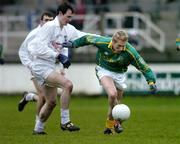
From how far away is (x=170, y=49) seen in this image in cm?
3017

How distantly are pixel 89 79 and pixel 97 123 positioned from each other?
10123 mm

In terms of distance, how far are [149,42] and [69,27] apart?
13.5m

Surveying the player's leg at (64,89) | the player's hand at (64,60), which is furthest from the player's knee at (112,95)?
the player's hand at (64,60)

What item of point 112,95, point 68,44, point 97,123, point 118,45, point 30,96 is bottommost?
point 97,123

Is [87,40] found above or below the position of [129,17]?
below

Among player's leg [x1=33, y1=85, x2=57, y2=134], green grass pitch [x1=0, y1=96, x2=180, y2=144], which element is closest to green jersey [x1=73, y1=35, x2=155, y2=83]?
player's leg [x1=33, y1=85, x2=57, y2=134]

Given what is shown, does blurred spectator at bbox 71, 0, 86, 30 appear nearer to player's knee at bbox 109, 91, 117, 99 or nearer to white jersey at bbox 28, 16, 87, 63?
white jersey at bbox 28, 16, 87, 63

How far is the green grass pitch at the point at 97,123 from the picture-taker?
15.0 meters

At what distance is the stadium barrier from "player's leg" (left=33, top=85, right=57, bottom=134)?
1237cm

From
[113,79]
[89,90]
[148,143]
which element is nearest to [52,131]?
[113,79]

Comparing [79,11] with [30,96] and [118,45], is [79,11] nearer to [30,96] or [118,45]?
[30,96]

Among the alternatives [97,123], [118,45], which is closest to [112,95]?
[118,45]

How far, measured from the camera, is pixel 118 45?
15.8m

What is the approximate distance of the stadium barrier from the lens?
28953mm
